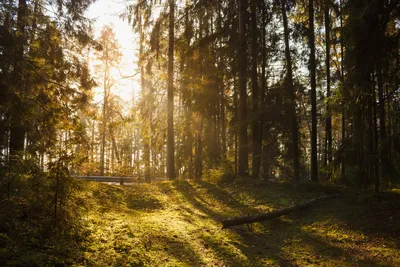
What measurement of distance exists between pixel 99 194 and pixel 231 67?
1021cm

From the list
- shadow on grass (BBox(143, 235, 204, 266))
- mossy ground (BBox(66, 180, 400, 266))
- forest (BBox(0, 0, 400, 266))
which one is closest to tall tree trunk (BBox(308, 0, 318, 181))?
forest (BBox(0, 0, 400, 266))

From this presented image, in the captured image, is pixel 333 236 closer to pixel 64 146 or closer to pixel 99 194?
pixel 64 146

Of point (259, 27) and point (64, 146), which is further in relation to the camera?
point (259, 27)

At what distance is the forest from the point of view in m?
5.88

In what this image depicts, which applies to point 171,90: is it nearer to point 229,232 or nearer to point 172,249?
point 229,232

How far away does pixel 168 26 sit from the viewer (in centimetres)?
1727

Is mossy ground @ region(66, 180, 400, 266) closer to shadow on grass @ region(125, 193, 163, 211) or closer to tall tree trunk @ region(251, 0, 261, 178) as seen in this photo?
shadow on grass @ region(125, 193, 163, 211)

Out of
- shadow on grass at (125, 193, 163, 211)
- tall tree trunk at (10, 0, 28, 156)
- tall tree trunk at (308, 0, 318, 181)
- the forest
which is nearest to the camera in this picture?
the forest

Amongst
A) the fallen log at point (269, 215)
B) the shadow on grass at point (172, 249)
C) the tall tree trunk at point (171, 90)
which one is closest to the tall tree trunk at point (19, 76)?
the shadow on grass at point (172, 249)

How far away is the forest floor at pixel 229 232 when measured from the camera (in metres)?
5.91

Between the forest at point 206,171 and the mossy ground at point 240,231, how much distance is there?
0.16 ft

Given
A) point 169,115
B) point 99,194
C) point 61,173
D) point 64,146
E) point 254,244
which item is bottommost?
point 254,244

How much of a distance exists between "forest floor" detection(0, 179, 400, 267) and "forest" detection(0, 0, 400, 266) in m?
0.05

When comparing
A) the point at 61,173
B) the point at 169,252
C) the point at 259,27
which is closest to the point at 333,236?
the point at 169,252
